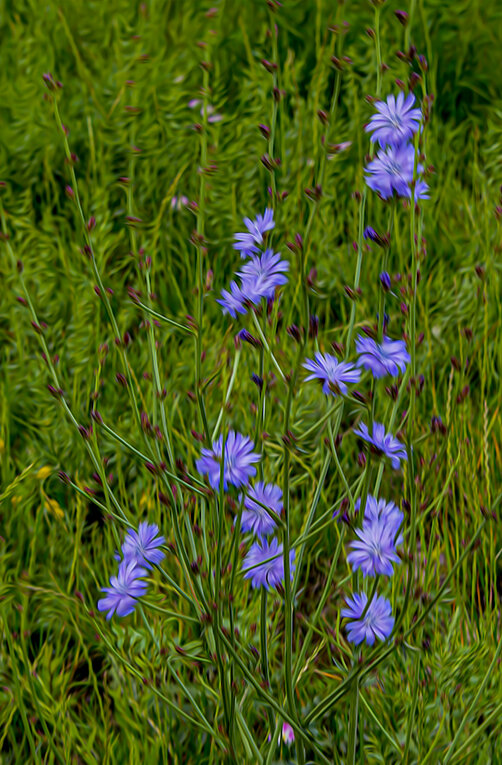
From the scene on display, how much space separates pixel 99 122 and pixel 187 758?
201 cm

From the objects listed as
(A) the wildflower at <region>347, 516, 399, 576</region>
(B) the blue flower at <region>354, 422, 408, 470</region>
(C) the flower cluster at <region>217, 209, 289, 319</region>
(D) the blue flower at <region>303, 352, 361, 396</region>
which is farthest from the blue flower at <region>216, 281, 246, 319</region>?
(A) the wildflower at <region>347, 516, 399, 576</region>

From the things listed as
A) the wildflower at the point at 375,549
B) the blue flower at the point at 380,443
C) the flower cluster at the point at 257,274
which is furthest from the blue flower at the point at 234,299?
the wildflower at the point at 375,549

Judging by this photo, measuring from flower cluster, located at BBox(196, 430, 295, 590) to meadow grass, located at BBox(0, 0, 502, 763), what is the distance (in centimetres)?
5

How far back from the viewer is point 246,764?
149 centimetres

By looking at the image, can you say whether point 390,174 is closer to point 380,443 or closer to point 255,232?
point 255,232

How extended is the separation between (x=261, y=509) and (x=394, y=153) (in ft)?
1.91

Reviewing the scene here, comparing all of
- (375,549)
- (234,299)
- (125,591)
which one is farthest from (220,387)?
(375,549)

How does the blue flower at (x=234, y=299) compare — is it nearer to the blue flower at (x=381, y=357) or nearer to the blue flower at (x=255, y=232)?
the blue flower at (x=255, y=232)

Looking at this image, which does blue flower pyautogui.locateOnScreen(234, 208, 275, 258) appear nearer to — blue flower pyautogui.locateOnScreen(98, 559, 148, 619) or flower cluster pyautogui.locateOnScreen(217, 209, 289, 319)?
flower cluster pyautogui.locateOnScreen(217, 209, 289, 319)

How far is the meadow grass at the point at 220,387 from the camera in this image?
4.76 feet

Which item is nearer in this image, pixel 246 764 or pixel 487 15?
pixel 246 764

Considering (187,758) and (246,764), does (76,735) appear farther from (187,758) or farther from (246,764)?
(246,764)

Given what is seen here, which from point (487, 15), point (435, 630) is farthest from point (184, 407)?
point (487, 15)

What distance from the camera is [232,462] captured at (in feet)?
4.08
